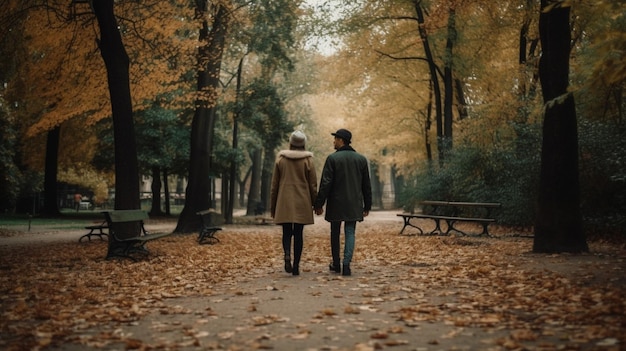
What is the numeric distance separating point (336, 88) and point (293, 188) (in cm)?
2014

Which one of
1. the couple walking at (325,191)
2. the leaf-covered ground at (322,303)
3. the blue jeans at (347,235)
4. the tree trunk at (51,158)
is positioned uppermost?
the tree trunk at (51,158)

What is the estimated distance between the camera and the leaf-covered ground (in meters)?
5.34

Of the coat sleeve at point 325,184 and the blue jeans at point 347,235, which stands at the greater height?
the coat sleeve at point 325,184

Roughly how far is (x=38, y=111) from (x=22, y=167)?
6.78 m

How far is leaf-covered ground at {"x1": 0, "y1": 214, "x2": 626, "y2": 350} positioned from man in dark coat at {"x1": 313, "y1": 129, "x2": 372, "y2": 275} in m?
0.81

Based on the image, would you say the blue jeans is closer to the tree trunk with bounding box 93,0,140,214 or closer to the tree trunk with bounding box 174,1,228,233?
the tree trunk with bounding box 93,0,140,214

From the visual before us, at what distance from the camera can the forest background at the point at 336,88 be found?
15164 mm

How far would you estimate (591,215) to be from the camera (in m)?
15.0

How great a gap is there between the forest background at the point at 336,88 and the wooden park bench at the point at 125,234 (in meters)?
1.66

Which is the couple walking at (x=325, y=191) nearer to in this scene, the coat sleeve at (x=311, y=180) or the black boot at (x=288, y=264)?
the coat sleeve at (x=311, y=180)

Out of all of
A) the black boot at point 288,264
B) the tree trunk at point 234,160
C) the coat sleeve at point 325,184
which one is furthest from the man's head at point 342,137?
the tree trunk at point 234,160

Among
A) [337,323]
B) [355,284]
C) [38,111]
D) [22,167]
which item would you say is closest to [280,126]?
[38,111]

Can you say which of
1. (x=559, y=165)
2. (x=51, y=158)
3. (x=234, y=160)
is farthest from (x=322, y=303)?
(x=51, y=158)

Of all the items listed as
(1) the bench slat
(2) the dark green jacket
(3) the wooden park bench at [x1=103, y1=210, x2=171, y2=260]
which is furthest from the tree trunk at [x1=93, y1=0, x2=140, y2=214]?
(2) the dark green jacket
